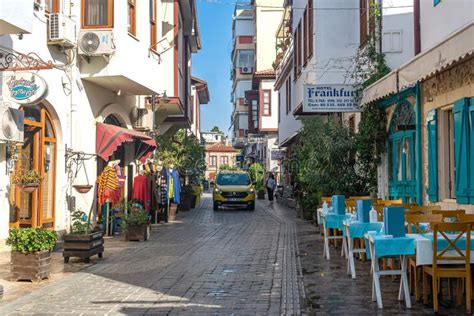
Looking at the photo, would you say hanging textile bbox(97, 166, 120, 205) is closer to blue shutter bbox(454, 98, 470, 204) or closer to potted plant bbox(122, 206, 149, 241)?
potted plant bbox(122, 206, 149, 241)

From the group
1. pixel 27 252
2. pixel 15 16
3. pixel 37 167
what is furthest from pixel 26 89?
pixel 27 252

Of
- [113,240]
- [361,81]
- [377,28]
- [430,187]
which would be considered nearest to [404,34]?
[377,28]

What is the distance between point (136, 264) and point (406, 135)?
22.7ft

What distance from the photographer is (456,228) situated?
6598 mm

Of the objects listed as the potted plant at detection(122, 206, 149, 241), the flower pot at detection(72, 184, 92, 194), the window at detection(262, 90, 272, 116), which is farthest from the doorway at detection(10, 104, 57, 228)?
the window at detection(262, 90, 272, 116)

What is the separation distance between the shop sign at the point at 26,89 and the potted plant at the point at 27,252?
282 cm

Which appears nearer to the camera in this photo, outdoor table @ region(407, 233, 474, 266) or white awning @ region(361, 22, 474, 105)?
outdoor table @ region(407, 233, 474, 266)

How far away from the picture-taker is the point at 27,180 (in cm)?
1179

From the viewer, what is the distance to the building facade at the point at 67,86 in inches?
436

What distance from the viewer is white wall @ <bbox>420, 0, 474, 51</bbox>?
35.1 ft

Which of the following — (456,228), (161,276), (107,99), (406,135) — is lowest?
(161,276)

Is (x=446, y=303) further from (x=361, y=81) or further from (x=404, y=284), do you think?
(x=361, y=81)

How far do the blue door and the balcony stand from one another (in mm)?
8350

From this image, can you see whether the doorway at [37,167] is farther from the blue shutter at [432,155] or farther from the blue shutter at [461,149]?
the blue shutter at [461,149]
